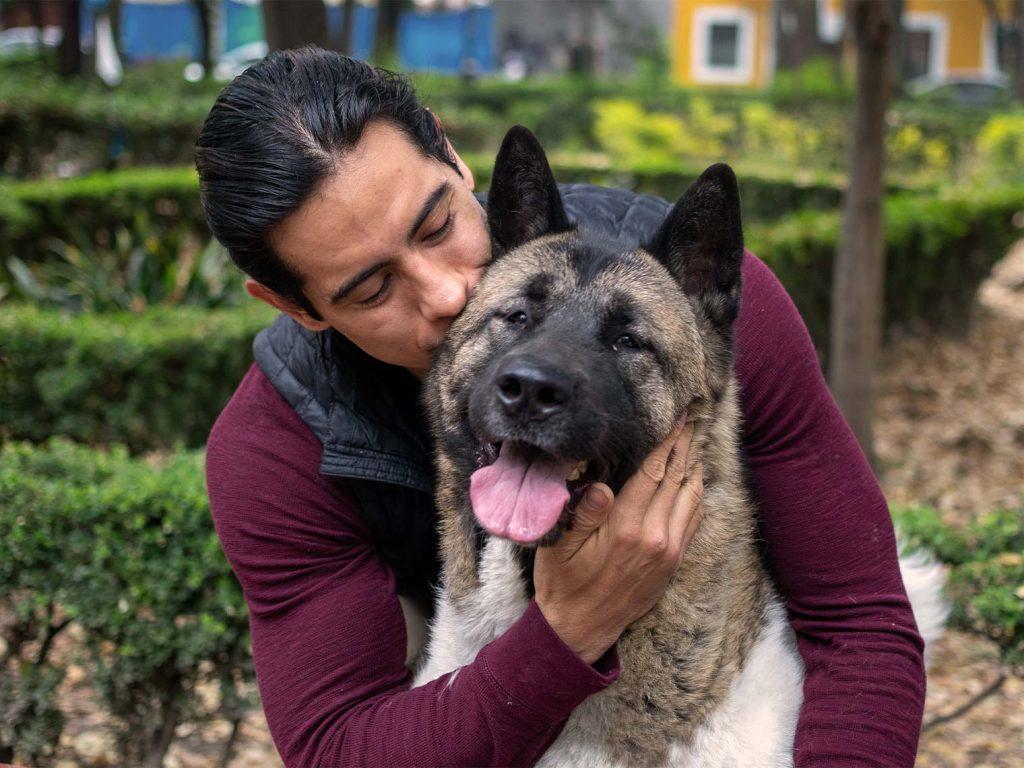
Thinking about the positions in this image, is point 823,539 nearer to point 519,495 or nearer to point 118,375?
point 519,495

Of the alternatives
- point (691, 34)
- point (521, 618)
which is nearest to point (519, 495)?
point (521, 618)

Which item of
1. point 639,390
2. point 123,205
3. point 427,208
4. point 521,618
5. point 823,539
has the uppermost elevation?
point 427,208

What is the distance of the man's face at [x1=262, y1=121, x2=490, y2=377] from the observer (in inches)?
88.9

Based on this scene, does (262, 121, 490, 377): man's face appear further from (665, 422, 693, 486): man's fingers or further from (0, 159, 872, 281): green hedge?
(0, 159, 872, 281): green hedge

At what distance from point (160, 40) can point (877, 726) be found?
4181cm

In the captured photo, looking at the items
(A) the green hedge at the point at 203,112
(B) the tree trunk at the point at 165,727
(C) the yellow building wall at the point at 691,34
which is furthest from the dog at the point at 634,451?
(C) the yellow building wall at the point at 691,34

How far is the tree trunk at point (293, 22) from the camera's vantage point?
32.3 ft

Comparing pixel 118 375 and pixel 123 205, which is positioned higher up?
pixel 123 205

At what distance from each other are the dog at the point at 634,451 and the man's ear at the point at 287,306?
1.05ft

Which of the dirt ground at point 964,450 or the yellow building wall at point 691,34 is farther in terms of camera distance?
the yellow building wall at point 691,34

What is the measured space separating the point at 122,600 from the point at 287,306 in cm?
135

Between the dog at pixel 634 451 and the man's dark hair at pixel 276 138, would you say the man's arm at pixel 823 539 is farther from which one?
the man's dark hair at pixel 276 138

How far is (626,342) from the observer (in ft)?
7.56

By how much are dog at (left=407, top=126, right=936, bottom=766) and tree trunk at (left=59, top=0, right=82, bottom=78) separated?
1726cm
